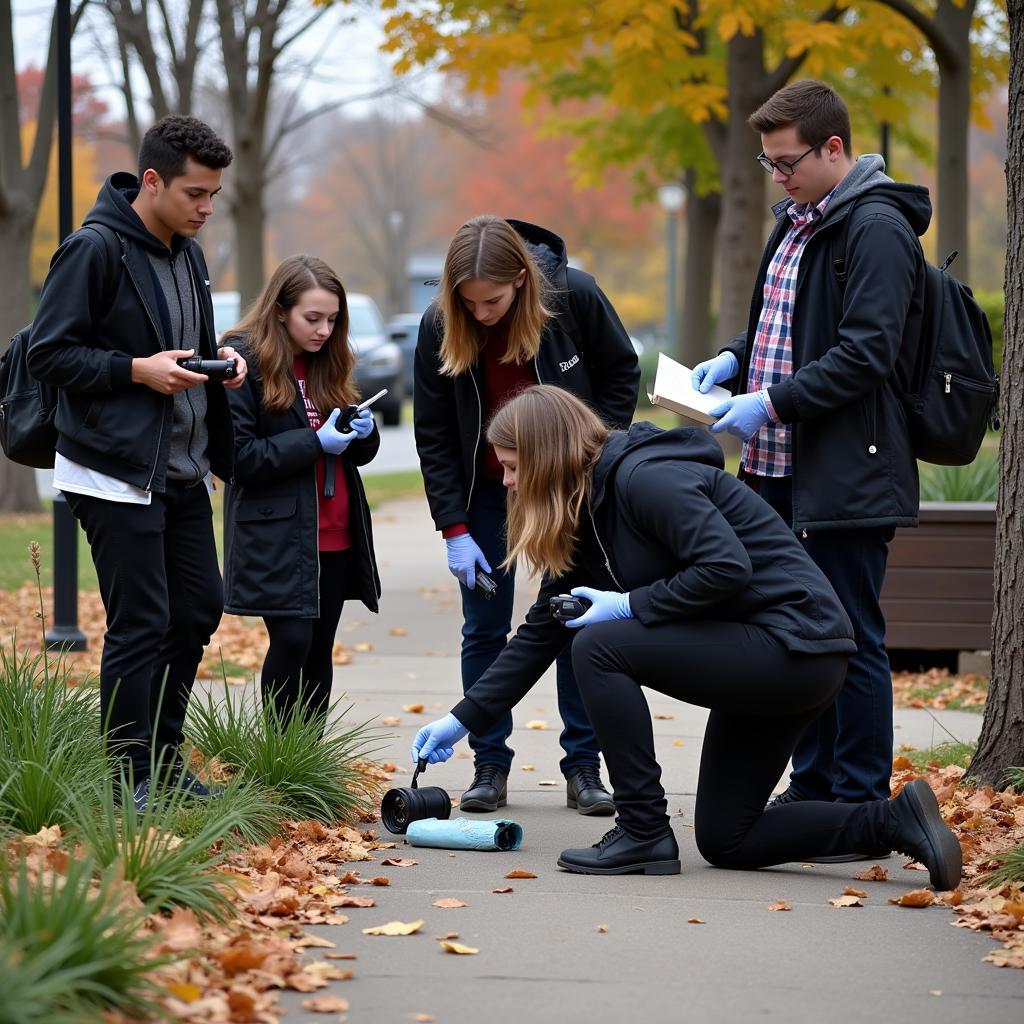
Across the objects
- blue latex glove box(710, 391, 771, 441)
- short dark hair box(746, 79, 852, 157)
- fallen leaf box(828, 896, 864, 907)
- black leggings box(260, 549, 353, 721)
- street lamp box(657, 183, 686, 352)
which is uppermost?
street lamp box(657, 183, 686, 352)

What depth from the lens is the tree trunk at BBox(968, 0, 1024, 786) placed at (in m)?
4.94

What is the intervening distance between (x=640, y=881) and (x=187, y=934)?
1.39 meters

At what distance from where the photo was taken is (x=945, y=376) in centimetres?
461

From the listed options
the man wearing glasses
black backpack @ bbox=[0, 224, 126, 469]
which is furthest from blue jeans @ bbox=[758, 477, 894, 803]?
black backpack @ bbox=[0, 224, 126, 469]

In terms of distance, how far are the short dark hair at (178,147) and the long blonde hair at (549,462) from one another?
1144 mm

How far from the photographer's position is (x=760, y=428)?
4820 mm

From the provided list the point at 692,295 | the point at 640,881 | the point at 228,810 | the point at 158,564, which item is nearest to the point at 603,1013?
the point at 640,881

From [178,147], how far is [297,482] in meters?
1.20

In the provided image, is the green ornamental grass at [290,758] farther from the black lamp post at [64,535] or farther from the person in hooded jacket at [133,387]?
the black lamp post at [64,535]

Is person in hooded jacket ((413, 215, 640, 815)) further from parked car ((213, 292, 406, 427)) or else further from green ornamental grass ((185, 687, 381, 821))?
parked car ((213, 292, 406, 427))

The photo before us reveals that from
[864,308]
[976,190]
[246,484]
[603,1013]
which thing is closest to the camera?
[603,1013]

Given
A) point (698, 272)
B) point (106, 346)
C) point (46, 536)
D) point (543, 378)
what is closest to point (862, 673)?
point (543, 378)

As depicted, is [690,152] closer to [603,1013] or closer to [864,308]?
[864,308]

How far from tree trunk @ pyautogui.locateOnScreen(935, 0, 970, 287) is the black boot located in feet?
27.2
